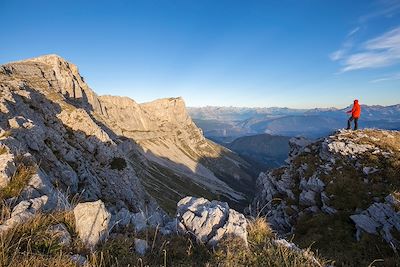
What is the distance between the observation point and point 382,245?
18.6 meters

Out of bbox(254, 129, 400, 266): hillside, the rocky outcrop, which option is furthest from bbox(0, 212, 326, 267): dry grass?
bbox(254, 129, 400, 266): hillside

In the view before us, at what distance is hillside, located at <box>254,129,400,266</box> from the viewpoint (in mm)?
19781

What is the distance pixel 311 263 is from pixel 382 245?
1386cm

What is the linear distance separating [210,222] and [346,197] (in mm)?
22644

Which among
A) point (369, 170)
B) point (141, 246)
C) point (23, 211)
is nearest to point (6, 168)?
point (23, 211)

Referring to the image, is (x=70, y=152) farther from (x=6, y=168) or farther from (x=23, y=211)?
(x=23, y=211)

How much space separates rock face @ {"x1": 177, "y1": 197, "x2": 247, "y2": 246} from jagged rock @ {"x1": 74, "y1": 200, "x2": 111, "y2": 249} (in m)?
2.71

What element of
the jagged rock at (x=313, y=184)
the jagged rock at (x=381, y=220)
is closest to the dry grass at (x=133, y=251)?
the jagged rock at (x=381, y=220)

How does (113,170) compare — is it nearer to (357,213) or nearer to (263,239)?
(357,213)

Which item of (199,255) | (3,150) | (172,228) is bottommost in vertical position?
(172,228)

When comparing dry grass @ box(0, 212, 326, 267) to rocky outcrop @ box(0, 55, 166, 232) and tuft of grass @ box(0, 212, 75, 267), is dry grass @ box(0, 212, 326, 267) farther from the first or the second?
rocky outcrop @ box(0, 55, 166, 232)

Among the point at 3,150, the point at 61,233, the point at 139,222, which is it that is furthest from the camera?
the point at 3,150

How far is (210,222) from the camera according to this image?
10648 mm

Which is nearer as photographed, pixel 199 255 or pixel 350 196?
pixel 199 255
